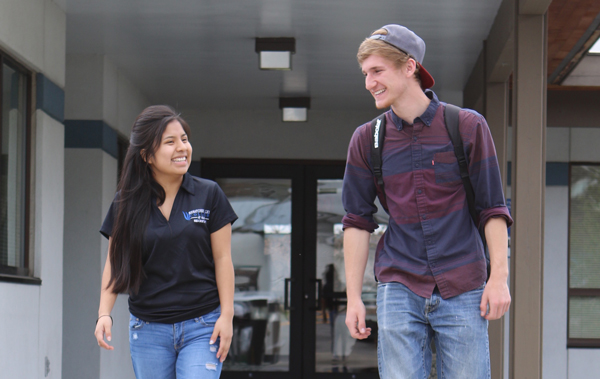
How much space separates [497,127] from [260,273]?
4.04 meters

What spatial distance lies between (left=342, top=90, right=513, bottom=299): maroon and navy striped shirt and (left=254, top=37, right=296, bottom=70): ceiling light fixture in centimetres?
447

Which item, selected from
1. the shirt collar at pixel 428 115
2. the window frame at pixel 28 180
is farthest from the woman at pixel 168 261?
the window frame at pixel 28 180

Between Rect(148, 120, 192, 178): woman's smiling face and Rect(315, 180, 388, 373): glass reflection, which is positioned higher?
Rect(148, 120, 192, 178): woman's smiling face

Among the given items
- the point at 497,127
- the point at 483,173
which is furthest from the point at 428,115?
the point at 497,127

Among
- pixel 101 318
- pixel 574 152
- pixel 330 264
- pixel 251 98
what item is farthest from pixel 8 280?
pixel 574 152

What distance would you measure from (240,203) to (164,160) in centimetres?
→ 710

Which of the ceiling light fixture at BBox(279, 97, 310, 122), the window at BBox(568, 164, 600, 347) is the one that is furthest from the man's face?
the window at BBox(568, 164, 600, 347)

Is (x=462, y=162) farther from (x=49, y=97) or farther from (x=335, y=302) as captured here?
(x=335, y=302)

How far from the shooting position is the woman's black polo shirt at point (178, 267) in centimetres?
309

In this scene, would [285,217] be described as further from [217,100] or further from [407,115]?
[407,115]

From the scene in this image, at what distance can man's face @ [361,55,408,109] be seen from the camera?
2.64 metres

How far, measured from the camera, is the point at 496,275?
251cm

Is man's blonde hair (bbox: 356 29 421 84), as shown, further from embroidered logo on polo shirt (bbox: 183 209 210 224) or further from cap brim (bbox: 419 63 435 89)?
embroidered logo on polo shirt (bbox: 183 209 210 224)

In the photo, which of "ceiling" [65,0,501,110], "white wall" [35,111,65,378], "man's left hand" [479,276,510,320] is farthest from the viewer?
"ceiling" [65,0,501,110]
